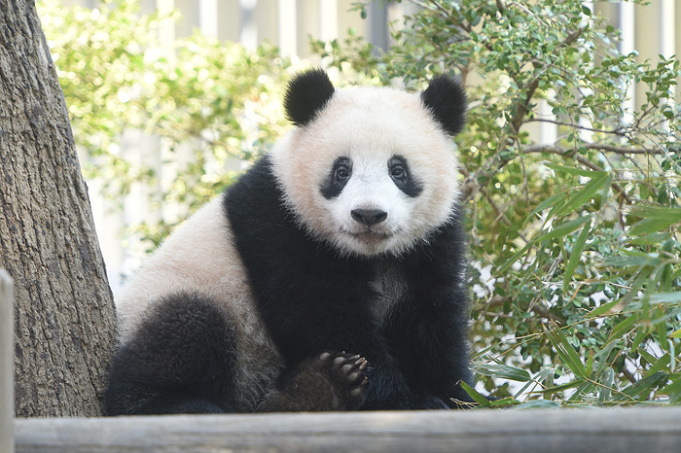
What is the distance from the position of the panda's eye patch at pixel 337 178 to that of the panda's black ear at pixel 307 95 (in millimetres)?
225

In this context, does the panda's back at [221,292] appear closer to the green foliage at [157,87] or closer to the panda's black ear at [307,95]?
the panda's black ear at [307,95]

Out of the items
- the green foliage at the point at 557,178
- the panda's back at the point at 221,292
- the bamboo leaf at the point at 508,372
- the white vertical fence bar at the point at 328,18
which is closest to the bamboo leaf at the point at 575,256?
the green foliage at the point at 557,178

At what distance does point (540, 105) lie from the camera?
4672 millimetres

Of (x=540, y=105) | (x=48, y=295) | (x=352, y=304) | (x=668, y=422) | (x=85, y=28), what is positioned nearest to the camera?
(x=668, y=422)

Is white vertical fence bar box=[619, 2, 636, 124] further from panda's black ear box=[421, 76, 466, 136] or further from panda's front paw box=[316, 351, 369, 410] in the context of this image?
panda's front paw box=[316, 351, 369, 410]

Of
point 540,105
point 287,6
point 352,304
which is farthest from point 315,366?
point 287,6

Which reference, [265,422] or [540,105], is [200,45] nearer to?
[540,105]

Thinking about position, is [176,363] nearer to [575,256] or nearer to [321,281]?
[321,281]

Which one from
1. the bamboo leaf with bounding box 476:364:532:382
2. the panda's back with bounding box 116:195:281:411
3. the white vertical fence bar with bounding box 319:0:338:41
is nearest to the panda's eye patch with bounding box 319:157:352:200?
the panda's back with bounding box 116:195:281:411

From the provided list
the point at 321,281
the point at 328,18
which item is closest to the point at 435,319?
the point at 321,281

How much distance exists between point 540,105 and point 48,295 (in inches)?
139

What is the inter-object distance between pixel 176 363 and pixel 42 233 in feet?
1.60

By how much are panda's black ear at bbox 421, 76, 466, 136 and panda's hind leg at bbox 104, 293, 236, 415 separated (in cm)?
90

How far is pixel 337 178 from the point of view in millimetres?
2193
